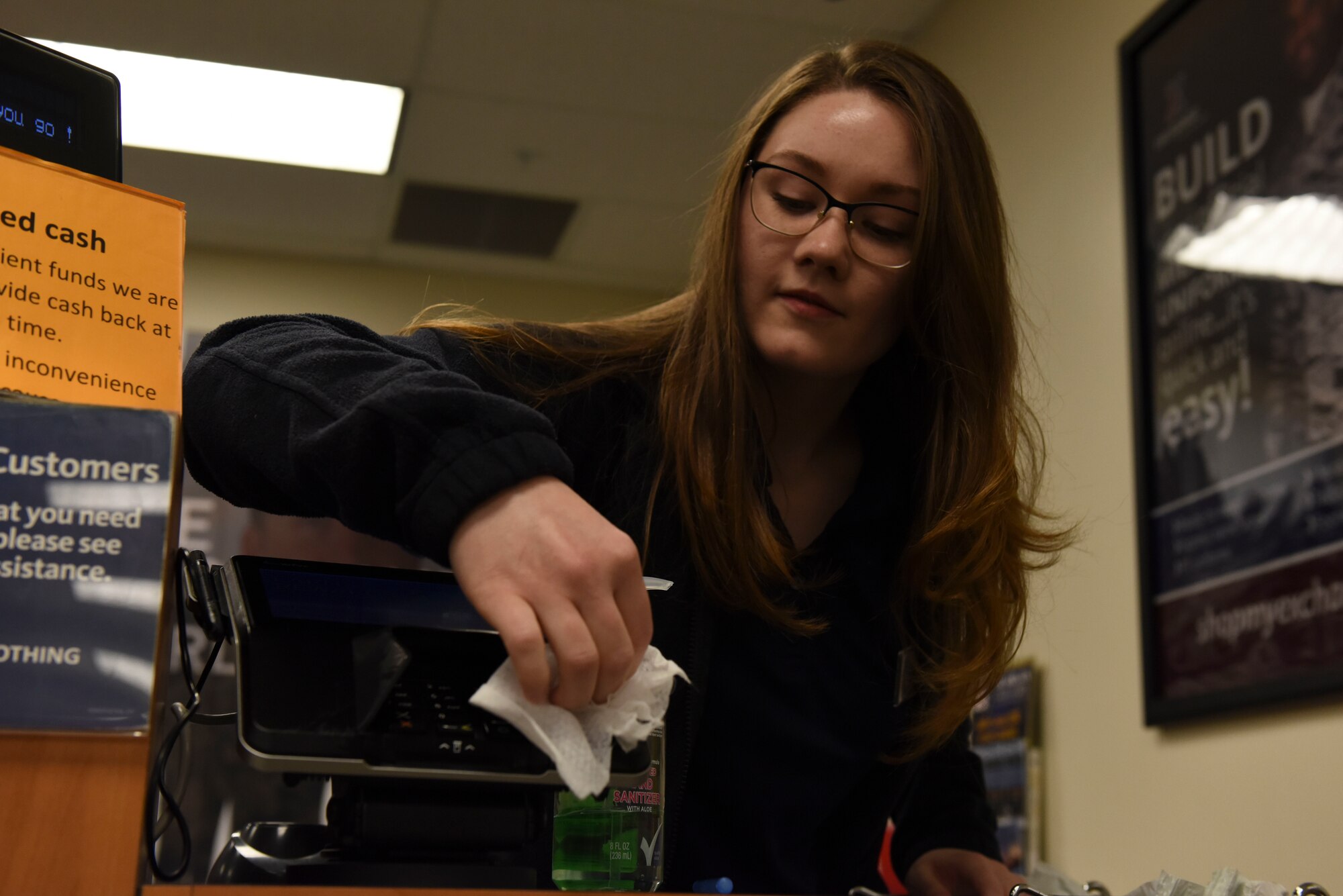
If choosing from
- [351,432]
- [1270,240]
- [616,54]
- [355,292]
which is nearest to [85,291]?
[351,432]

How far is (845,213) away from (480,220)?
321 cm

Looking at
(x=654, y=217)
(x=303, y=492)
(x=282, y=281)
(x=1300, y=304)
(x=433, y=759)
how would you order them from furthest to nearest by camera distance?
1. (x=282, y=281)
2. (x=654, y=217)
3. (x=1300, y=304)
4. (x=303, y=492)
5. (x=433, y=759)

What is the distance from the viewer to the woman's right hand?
57 cm

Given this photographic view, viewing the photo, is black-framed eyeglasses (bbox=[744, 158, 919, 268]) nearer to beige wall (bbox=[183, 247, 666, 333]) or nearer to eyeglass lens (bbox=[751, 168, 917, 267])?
eyeglass lens (bbox=[751, 168, 917, 267])

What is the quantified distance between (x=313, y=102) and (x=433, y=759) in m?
3.18

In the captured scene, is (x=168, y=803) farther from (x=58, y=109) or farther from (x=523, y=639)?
(x=58, y=109)

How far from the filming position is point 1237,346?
1886mm

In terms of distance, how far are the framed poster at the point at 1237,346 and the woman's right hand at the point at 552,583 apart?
4.41 feet

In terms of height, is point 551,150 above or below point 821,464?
above

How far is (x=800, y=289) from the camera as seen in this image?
108 cm

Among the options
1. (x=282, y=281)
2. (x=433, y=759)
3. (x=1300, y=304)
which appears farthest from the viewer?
(x=282, y=281)

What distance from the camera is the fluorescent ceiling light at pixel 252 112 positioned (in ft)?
11.0

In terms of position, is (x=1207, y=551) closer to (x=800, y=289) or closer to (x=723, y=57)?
(x=800, y=289)

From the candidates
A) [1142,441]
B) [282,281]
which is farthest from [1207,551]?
[282,281]
